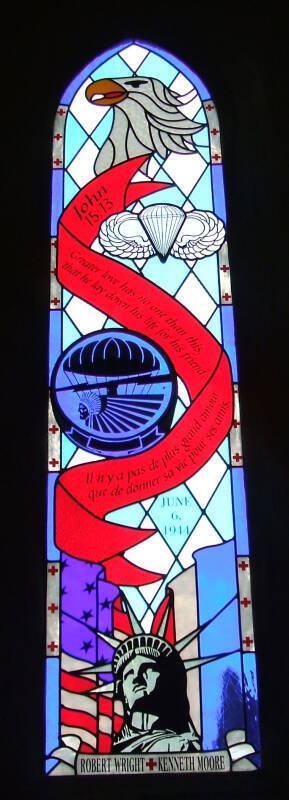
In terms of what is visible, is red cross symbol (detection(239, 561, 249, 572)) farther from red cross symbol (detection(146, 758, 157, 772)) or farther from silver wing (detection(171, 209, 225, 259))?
silver wing (detection(171, 209, 225, 259))

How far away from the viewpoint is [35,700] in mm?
4430

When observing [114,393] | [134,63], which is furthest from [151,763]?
[134,63]

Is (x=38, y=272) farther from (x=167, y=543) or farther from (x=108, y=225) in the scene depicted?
(x=167, y=543)

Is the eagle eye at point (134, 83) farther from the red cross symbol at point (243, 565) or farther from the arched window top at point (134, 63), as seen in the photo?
the red cross symbol at point (243, 565)

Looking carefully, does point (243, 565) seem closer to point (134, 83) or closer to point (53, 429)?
point (53, 429)

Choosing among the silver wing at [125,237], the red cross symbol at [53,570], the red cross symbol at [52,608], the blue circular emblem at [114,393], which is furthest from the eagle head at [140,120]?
the red cross symbol at [52,608]

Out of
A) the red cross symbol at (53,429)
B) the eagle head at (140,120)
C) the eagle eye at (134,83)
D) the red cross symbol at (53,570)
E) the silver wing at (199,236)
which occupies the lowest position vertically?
the red cross symbol at (53,570)

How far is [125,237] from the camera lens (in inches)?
207

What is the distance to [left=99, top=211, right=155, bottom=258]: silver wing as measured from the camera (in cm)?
523

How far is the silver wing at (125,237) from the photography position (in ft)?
17.2

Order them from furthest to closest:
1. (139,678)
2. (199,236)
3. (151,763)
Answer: (199,236), (139,678), (151,763)

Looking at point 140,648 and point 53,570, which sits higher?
point 53,570

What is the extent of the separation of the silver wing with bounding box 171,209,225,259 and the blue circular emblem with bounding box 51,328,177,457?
1.30 ft

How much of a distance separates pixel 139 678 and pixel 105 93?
2382 mm
